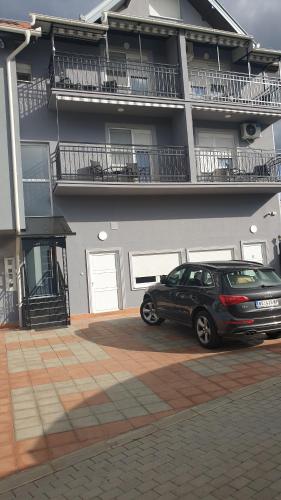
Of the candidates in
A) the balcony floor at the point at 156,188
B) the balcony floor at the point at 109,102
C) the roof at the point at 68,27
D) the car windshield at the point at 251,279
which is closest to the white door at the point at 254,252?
the balcony floor at the point at 156,188

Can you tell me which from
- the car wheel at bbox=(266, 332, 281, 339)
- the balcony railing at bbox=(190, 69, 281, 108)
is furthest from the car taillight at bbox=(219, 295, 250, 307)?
the balcony railing at bbox=(190, 69, 281, 108)

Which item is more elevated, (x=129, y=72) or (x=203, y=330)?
(x=129, y=72)

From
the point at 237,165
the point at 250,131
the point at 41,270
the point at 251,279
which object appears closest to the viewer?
the point at 251,279


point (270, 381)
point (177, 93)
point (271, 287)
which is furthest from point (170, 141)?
point (270, 381)

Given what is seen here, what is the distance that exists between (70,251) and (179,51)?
7.89m

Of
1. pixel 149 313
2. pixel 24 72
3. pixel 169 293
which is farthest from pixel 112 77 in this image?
pixel 169 293

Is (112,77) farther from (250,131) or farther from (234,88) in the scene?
(250,131)

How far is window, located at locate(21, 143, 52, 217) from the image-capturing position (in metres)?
13.0

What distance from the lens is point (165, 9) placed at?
1598 centimetres

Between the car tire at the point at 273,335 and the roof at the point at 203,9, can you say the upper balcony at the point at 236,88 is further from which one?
the car tire at the point at 273,335

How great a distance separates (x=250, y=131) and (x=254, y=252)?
4661mm

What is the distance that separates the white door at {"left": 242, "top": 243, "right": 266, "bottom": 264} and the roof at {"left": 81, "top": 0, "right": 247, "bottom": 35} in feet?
26.3

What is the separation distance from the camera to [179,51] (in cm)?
1458

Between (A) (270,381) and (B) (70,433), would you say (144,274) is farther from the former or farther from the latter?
(B) (70,433)
